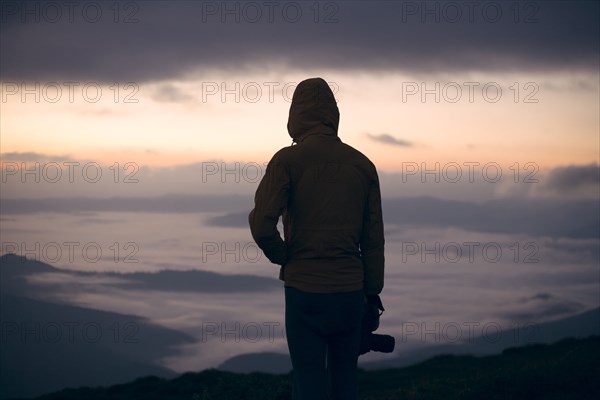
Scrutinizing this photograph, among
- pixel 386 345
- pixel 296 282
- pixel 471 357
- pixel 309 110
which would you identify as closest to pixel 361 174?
pixel 309 110

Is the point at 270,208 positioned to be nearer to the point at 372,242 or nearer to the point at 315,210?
the point at 315,210

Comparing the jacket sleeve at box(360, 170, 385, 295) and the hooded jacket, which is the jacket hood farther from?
the jacket sleeve at box(360, 170, 385, 295)

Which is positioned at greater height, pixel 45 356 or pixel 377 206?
pixel 377 206

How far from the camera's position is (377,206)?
18.7 feet

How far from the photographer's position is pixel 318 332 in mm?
5332

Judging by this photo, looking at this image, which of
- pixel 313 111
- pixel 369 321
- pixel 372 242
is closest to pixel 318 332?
pixel 369 321

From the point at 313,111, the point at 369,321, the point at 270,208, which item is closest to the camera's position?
the point at 270,208

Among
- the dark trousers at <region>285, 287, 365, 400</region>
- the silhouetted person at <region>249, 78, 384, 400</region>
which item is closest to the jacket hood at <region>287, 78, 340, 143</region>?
the silhouetted person at <region>249, 78, 384, 400</region>

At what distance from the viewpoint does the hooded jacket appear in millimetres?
5242

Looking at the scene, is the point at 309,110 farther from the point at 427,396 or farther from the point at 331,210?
the point at 427,396

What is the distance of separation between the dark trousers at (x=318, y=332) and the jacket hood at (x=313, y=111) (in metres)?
1.39

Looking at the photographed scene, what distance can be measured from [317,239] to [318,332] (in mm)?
783

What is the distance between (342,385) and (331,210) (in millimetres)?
1589

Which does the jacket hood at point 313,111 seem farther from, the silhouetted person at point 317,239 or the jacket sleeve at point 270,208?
the jacket sleeve at point 270,208
